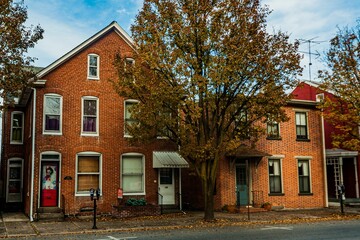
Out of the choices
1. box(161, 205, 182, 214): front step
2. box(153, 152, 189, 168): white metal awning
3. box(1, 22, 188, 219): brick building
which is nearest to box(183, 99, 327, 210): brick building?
box(161, 205, 182, 214): front step

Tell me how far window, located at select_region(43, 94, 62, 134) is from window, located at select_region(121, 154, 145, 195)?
369 cm

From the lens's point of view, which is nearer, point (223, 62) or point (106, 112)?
point (223, 62)

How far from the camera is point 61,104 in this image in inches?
791

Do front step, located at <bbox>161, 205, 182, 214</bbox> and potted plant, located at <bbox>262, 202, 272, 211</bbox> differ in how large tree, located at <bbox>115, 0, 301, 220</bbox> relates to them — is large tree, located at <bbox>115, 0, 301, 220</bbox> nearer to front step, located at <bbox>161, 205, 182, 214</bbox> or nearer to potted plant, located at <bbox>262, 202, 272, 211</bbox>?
front step, located at <bbox>161, 205, 182, 214</bbox>

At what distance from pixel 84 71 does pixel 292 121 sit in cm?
1243

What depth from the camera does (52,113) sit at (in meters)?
19.9

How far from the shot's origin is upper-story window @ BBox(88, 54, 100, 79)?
68.5ft

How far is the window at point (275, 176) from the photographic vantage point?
77.9ft

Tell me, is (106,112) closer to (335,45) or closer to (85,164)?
(85,164)

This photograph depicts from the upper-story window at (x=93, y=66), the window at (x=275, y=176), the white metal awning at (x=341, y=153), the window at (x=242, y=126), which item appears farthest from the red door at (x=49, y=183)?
the white metal awning at (x=341, y=153)

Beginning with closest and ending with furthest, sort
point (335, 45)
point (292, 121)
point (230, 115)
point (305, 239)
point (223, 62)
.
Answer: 1. point (305, 239)
2. point (223, 62)
3. point (230, 115)
4. point (335, 45)
5. point (292, 121)

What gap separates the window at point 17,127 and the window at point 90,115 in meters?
7.08

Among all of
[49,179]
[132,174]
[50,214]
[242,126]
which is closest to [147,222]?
[132,174]

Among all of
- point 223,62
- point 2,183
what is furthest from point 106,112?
point 2,183
